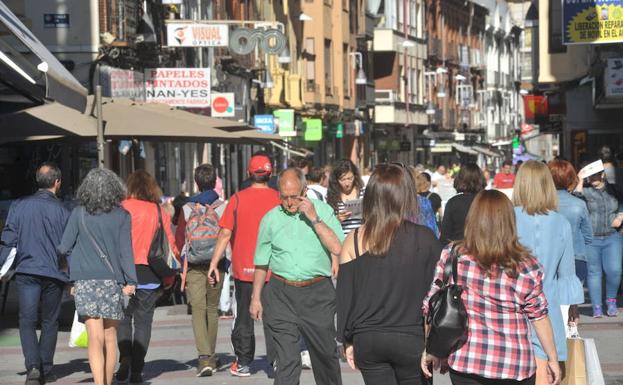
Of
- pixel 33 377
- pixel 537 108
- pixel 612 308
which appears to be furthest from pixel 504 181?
pixel 33 377

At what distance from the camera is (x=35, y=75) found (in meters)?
15.4

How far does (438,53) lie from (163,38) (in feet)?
163

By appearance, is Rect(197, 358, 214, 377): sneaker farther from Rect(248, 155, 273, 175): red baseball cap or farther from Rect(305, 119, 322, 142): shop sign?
Rect(305, 119, 322, 142): shop sign

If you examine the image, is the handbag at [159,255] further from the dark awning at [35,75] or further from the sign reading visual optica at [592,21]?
the sign reading visual optica at [592,21]

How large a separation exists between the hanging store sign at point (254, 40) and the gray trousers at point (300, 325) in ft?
80.7

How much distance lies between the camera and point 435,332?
6.89m

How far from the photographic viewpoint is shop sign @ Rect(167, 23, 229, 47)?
3000 cm

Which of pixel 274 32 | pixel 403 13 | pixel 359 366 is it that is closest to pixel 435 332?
pixel 359 366

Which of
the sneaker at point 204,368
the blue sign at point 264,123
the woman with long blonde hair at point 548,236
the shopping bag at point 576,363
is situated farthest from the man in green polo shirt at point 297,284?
the blue sign at point 264,123

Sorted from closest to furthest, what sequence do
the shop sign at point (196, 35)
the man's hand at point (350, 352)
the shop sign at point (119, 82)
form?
1. the man's hand at point (350, 352)
2. the shop sign at point (119, 82)
3. the shop sign at point (196, 35)

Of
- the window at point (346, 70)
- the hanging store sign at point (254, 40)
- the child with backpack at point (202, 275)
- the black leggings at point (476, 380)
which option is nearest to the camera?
the black leggings at point (476, 380)

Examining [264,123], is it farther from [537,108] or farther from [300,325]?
[300,325]

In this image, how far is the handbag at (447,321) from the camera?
6.83m

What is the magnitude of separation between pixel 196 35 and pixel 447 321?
79.2ft
